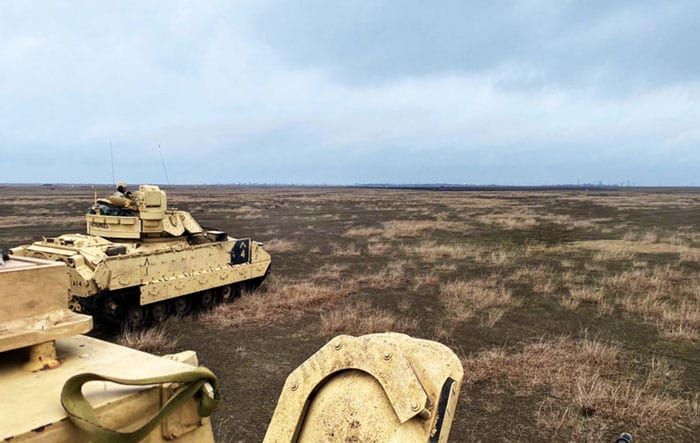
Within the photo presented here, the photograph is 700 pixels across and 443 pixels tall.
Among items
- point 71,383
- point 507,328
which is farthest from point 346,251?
point 71,383

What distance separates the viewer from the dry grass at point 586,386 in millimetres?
5926

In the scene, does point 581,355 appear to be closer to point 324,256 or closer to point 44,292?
point 44,292

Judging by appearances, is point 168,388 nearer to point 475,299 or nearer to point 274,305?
point 274,305

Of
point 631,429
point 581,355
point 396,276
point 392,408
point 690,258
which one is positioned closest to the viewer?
Result: point 392,408

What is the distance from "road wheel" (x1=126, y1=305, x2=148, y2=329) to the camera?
958 cm

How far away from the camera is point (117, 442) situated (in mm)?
1616

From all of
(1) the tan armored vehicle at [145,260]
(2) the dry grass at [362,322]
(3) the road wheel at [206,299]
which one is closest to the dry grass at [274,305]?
(3) the road wheel at [206,299]

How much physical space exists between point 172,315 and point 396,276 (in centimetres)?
704

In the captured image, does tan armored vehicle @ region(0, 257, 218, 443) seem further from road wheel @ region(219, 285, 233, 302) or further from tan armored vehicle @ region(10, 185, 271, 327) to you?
road wheel @ region(219, 285, 233, 302)

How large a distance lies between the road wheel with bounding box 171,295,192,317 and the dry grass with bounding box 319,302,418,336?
123 inches

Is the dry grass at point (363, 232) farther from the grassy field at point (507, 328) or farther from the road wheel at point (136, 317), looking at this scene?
the road wheel at point (136, 317)

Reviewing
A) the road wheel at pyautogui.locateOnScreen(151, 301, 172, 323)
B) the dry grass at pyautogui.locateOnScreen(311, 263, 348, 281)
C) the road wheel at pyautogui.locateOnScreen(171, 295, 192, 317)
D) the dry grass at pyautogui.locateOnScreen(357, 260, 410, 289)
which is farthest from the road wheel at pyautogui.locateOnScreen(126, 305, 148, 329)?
the dry grass at pyautogui.locateOnScreen(357, 260, 410, 289)

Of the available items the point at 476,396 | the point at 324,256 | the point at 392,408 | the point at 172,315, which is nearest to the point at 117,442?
the point at 392,408

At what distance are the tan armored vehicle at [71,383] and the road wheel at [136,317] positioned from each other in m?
8.01
